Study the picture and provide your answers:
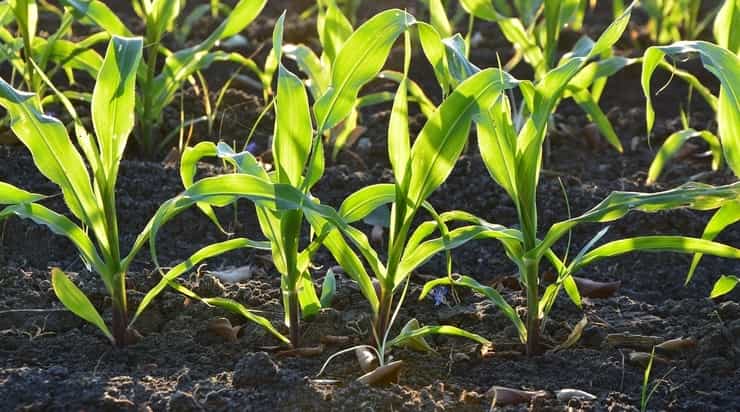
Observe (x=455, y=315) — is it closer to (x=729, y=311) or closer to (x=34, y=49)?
(x=729, y=311)

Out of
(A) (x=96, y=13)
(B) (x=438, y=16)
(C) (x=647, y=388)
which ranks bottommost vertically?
(C) (x=647, y=388)

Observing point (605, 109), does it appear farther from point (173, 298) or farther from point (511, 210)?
point (173, 298)

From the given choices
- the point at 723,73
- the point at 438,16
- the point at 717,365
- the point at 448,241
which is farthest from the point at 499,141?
the point at 438,16

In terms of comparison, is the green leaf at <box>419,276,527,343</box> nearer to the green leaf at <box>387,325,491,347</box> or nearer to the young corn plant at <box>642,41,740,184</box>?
the green leaf at <box>387,325,491,347</box>

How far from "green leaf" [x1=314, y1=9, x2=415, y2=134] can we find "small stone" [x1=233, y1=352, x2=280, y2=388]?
1.41ft

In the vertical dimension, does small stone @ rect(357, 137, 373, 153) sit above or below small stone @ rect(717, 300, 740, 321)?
above

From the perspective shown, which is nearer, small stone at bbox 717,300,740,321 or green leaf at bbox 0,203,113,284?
green leaf at bbox 0,203,113,284

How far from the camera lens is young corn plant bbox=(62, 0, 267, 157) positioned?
3.21 metres

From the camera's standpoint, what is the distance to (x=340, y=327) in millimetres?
2447

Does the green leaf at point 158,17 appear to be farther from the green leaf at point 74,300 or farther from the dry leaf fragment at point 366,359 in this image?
the dry leaf fragment at point 366,359

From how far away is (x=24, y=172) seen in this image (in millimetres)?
3227

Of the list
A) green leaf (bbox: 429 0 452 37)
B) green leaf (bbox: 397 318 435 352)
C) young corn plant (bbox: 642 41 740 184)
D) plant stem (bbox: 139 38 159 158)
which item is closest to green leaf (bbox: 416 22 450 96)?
young corn plant (bbox: 642 41 740 184)

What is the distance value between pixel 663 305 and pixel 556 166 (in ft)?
3.50

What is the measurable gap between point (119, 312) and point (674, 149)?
5.63ft
